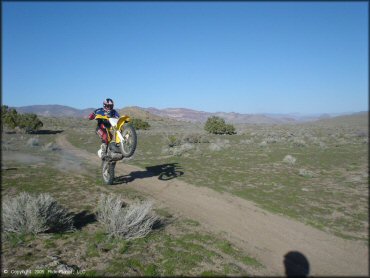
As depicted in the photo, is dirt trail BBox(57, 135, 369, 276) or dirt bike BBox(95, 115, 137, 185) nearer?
dirt trail BBox(57, 135, 369, 276)

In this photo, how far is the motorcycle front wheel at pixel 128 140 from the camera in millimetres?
11859

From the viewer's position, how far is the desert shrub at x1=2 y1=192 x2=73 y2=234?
30.2ft

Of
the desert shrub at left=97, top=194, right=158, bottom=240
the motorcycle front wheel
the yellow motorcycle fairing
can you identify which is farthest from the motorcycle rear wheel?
the desert shrub at left=97, top=194, right=158, bottom=240

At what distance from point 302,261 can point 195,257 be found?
5.14m

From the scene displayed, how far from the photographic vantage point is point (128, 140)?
12156mm

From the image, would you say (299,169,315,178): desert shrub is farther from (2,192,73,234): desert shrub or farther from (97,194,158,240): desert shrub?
(2,192,73,234): desert shrub

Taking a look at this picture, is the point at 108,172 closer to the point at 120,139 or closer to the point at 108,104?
the point at 120,139

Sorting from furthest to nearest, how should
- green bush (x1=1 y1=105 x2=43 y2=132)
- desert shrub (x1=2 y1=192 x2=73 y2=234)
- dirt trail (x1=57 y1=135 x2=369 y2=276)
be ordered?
green bush (x1=1 y1=105 x2=43 y2=132) < desert shrub (x1=2 y1=192 x2=73 y2=234) < dirt trail (x1=57 y1=135 x2=369 y2=276)

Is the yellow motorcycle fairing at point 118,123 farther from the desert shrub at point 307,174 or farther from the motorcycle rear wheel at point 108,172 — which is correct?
the desert shrub at point 307,174

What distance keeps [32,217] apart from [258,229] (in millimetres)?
7283

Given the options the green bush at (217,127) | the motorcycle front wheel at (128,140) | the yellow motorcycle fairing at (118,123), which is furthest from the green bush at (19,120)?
the motorcycle front wheel at (128,140)

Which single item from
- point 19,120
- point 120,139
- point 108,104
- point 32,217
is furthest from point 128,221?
point 19,120

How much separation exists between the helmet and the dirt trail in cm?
459

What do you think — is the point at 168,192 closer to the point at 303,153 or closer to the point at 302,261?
the point at 302,261
